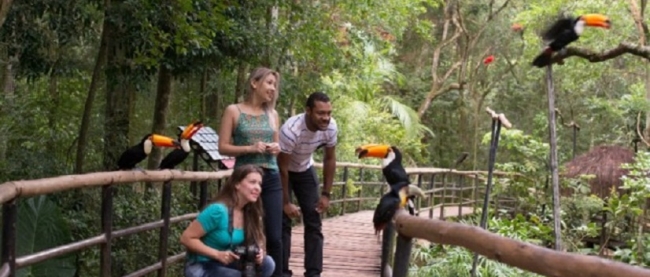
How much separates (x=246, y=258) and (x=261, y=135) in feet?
2.75

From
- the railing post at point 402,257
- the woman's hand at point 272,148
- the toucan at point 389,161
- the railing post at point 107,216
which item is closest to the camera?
the railing post at point 402,257

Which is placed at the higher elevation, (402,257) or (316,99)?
(316,99)

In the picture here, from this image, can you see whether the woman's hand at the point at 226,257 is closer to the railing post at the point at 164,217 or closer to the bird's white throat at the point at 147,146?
Answer: the railing post at the point at 164,217

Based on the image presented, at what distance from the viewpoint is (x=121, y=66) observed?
7.56 meters

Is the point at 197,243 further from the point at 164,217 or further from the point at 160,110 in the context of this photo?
the point at 160,110

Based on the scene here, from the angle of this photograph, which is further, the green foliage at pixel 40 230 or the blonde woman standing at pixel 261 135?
the green foliage at pixel 40 230

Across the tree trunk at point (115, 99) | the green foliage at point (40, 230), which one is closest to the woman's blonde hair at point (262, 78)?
the green foliage at point (40, 230)

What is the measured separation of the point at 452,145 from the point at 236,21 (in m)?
15.5

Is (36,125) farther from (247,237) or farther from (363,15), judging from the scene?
(247,237)

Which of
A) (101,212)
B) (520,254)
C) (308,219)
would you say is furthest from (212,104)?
(520,254)

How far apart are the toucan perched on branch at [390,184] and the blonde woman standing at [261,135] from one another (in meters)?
0.44

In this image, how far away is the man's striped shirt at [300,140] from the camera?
179 inches

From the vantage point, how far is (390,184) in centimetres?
388

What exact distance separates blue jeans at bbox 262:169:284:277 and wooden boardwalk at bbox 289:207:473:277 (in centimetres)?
190
